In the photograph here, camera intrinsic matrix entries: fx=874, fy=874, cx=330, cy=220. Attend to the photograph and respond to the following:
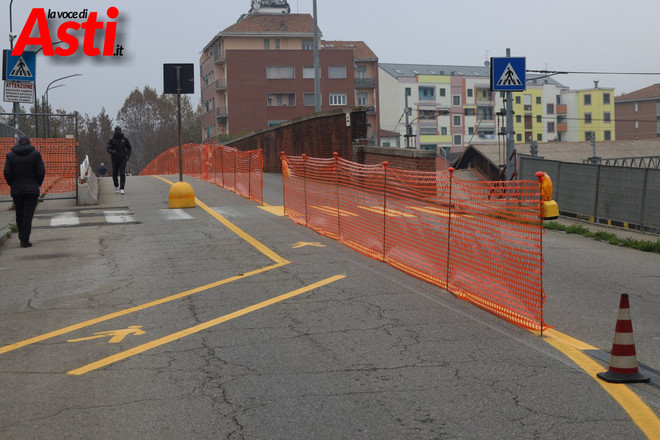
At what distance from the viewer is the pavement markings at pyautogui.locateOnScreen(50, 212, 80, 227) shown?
18.5m

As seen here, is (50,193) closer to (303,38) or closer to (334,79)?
(334,79)

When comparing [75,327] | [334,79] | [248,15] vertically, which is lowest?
[75,327]

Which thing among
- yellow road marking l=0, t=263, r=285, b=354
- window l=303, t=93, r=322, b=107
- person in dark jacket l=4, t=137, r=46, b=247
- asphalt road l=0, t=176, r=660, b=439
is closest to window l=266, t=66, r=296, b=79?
window l=303, t=93, r=322, b=107

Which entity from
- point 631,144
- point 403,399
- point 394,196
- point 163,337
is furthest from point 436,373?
point 631,144

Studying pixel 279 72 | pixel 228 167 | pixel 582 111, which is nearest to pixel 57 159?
pixel 228 167

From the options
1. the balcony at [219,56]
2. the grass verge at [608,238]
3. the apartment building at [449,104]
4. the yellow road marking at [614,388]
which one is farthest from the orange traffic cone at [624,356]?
the apartment building at [449,104]

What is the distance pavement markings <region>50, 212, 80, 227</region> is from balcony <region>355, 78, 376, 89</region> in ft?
282

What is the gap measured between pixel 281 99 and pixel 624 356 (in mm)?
90550

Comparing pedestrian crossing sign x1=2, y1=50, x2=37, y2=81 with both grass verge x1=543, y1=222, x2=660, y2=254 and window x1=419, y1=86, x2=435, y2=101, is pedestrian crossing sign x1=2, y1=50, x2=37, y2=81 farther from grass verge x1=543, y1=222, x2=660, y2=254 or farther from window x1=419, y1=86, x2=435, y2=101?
window x1=419, y1=86, x2=435, y2=101

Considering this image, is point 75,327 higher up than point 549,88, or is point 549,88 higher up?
point 549,88

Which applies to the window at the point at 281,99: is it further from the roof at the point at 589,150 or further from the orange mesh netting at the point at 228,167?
the orange mesh netting at the point at 228,167

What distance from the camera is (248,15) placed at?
106m

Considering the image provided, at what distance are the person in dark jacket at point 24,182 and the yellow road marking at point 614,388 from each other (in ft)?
33.0

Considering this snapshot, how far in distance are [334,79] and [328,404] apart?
9229cm
